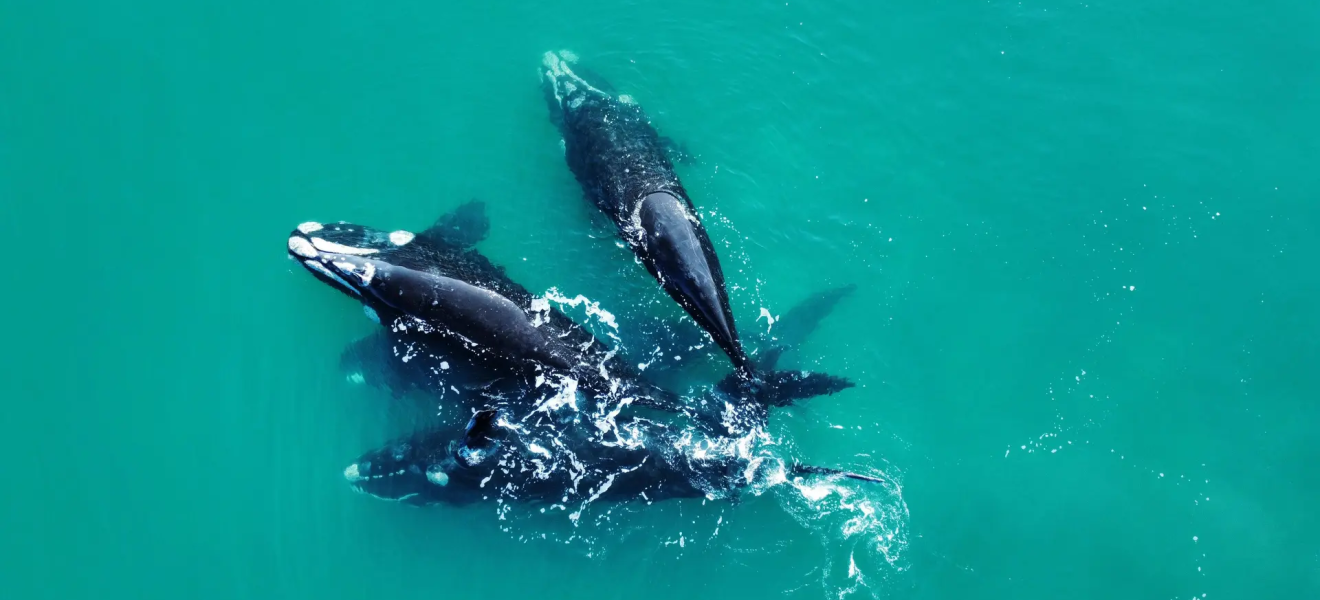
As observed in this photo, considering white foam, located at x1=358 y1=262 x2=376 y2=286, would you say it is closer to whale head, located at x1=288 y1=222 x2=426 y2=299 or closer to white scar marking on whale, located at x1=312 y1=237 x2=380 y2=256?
whale head, located at x1=288 y1=222 x2=426 y2=299

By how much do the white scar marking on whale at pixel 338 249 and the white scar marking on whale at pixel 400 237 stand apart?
2.46 ft

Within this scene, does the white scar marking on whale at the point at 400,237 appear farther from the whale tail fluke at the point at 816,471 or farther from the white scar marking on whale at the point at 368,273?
the whale tail fluke at the point at 816,471

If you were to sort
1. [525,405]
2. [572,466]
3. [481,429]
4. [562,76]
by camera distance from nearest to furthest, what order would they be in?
[481,429], [572,466], [525,405], [562,76]

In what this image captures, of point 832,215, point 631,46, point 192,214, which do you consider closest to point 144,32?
point 192,214

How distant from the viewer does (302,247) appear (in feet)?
65.1

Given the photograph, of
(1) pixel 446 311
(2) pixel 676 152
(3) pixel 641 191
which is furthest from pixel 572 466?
(2) pixel 676 152

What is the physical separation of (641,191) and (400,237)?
20.4 ft

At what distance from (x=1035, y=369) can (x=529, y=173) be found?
13957 millimetres

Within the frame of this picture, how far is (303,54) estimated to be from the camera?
916 inches

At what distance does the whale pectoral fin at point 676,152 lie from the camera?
22141 millimetres

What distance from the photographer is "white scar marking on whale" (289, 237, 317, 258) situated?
19734 millimetres

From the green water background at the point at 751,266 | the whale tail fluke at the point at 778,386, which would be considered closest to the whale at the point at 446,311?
the green water background at the point at 751,266

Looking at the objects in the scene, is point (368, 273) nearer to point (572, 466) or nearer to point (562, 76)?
point (572, 466)

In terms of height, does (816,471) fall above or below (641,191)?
below
